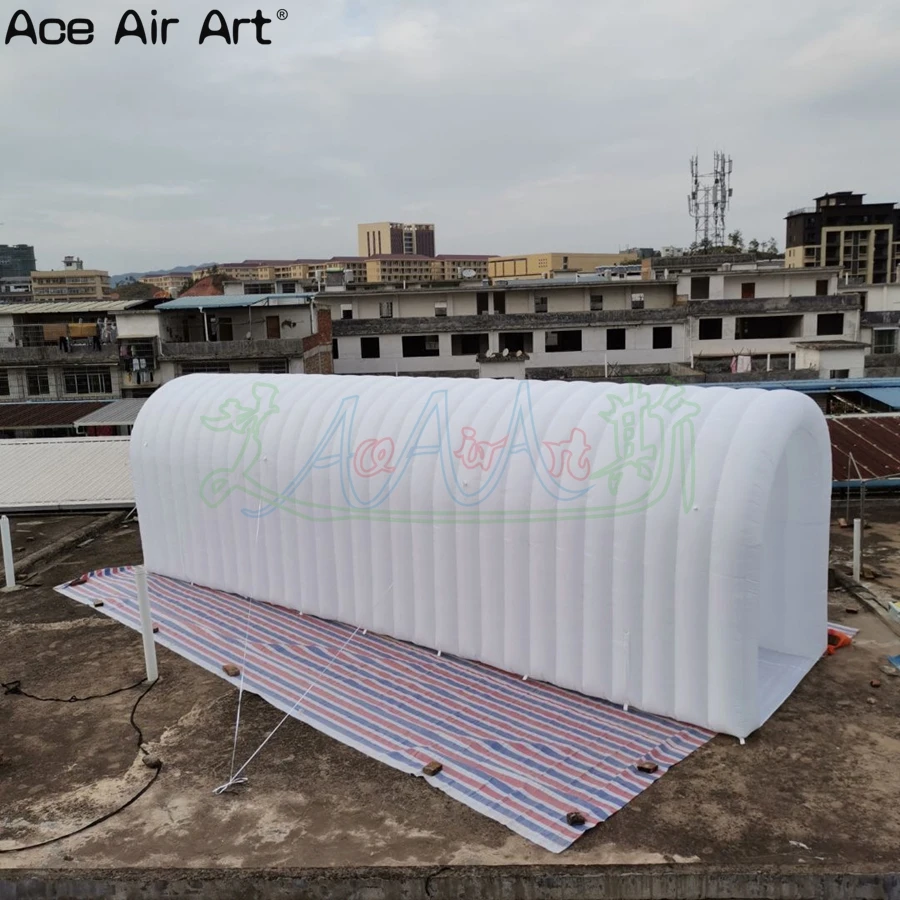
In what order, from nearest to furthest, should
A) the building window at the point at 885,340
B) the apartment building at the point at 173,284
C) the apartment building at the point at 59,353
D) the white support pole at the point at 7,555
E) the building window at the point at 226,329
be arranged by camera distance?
1. the white support pole at the point at 7,555
2. the apartment building at the point at 59,353
3. the building window at the point at 226,329
4. the building window at the point at 885,340
5. the apartment building at the point at 173,284

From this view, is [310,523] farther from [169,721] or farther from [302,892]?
[302,892]

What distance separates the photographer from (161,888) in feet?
24.4

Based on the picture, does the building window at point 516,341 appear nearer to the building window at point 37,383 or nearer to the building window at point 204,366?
the building window at point 204,366

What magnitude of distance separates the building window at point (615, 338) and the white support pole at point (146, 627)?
120 feet

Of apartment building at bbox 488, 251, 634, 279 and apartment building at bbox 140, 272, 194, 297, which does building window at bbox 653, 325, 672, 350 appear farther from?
apartment building at bbox 488, 251, 634, 279

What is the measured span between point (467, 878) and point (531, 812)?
1.06 metres

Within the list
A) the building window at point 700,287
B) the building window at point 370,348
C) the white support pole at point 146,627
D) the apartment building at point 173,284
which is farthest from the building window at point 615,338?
the white support pole at point 146,627

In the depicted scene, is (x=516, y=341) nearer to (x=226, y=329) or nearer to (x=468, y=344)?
(x=468, y=344)

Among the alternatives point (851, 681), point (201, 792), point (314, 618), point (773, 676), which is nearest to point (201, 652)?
point (314, 618)

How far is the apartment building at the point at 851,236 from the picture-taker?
99625 millimetres

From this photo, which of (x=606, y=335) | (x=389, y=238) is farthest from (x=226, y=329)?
(x=389, y=238)

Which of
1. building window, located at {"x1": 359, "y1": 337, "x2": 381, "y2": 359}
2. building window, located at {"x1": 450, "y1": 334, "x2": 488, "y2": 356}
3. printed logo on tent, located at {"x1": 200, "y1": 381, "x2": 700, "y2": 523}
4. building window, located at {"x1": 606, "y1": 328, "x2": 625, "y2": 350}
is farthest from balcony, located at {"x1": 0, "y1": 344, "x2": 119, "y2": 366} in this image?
printed logo on tent, located at {"x1": 200, "y1": 381, "x2": 700, "y2": 523}

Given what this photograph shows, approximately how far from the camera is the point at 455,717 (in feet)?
32.8

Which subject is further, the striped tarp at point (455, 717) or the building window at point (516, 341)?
the building window at point (516, 341)
